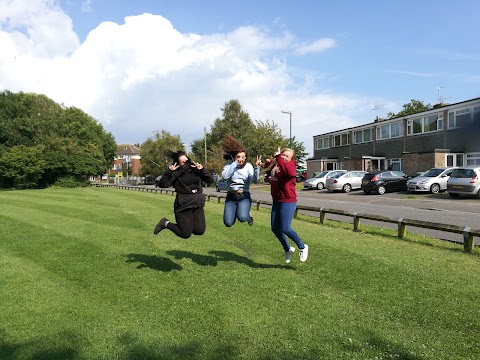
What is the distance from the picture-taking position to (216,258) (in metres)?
8.14

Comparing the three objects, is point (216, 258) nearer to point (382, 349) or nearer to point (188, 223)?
point (188, 223)

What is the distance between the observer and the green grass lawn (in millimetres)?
4168

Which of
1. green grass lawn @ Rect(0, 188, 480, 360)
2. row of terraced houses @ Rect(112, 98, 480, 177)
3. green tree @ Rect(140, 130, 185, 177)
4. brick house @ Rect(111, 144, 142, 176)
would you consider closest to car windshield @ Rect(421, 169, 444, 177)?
row of terraced houses @ Rect(112, 98, 480, 177)

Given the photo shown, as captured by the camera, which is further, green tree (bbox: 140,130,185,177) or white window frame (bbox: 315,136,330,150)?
green tree (bbox: 140,130,185,177)

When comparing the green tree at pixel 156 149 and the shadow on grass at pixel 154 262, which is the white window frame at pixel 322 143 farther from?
the shadow on grass at pixel 154 262

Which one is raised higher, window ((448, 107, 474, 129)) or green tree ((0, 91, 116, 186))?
green tree ((0, 91, 116, 186))

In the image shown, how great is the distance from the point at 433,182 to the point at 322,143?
113 feet

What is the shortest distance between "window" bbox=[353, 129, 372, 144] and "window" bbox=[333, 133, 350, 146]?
4.91 feet

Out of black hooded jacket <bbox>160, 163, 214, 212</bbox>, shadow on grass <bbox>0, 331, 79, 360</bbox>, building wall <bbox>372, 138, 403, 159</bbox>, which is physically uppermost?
building wall <bbox>372, 138, 403, 159</bbox>

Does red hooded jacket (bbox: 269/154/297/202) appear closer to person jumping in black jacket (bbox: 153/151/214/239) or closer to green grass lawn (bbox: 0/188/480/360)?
person jumping in black jacket (bbox: 153/151/214/239)

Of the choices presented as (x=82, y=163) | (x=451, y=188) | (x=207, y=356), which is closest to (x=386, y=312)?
(x=207, y=356)

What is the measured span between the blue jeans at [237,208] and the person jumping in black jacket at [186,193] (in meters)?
0.50

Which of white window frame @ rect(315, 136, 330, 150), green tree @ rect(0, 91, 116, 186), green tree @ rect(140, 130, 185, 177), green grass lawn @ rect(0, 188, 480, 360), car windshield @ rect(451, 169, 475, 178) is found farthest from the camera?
green tree @ rect(140, 130, 185, 177)

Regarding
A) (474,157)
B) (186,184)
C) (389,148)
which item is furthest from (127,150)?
(474,157)
